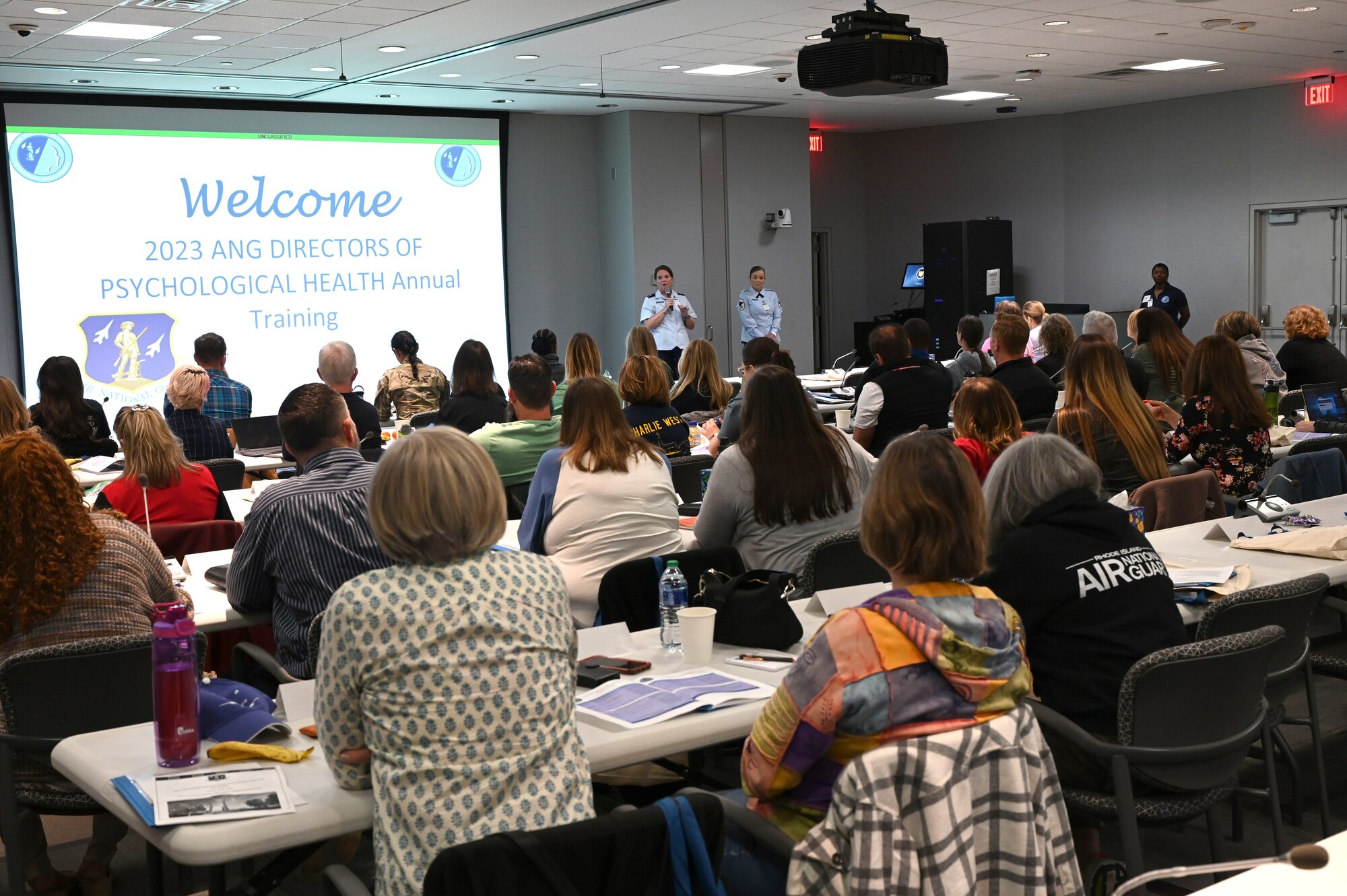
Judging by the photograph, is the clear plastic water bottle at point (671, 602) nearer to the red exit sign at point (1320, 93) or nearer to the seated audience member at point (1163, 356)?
the seated audience member at point (1163, 356)

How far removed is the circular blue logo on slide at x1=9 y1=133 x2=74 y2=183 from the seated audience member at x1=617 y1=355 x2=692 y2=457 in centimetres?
725

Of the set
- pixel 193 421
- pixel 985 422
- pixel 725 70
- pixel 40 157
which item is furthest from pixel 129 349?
pixel 985 422

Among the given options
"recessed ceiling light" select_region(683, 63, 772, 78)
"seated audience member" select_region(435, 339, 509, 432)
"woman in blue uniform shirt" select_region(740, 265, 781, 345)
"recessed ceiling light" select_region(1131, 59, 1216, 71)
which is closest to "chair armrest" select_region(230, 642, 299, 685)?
"seated audience member" select_region(435, 339, 509, 432)

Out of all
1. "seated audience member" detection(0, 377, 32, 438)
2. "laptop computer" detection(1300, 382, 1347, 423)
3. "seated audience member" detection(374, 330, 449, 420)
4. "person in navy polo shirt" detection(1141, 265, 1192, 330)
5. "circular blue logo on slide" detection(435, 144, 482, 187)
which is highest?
"circular blue logo on slide" detection(435, 144, 482, 187)

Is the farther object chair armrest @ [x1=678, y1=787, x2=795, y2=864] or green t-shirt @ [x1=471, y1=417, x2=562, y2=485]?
green t-shirt @ [x1=471, y1=417, x2=562, y2=485]

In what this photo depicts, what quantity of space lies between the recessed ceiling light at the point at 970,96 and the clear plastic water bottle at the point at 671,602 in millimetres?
11306

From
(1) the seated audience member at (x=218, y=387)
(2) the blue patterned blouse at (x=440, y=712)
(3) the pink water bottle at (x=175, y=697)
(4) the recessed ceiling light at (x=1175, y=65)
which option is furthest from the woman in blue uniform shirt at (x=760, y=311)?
(2) the blue patterned blouse at (x=440, y=712)

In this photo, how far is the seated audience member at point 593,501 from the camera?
148 inches

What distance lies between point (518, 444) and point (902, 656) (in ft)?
11.3

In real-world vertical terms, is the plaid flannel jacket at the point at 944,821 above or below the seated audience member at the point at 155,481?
below

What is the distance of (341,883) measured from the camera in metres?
1.88

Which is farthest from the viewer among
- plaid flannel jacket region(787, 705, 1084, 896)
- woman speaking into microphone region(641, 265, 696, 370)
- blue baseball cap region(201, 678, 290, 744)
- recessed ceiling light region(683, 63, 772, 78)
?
woman speaking into microphone region(641, 265, 696, 370)

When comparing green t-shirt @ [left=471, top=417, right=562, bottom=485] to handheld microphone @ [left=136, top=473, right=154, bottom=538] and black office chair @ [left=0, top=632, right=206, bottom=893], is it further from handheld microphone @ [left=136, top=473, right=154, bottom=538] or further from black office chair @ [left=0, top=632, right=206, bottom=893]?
black office chair @ [left=0, top=632, right=206, bottom=893]

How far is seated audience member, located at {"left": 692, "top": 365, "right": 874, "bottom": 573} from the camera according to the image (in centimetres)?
371
